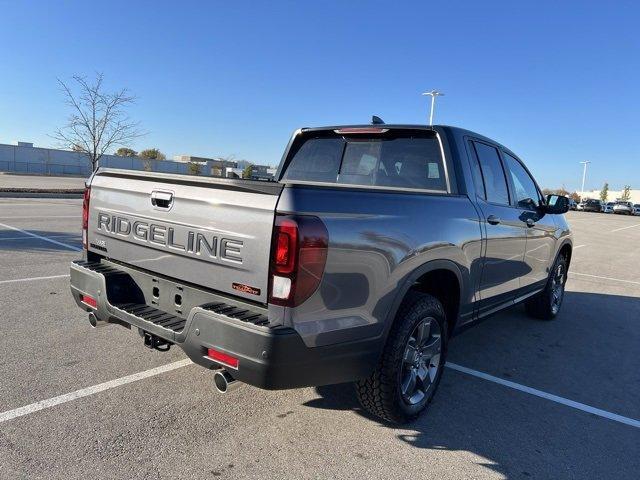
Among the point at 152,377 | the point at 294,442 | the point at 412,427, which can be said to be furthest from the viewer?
the point at 152,377

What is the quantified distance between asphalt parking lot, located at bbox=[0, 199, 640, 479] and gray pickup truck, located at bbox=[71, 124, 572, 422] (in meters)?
0.37

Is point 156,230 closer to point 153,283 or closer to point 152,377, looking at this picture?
point 153,283

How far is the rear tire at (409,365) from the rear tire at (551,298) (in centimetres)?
290

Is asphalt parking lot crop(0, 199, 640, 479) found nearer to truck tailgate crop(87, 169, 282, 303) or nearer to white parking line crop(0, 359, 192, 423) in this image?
white parking line crop(0, 359, 192, 423)

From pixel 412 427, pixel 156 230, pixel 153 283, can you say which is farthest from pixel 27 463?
pixel 412 427

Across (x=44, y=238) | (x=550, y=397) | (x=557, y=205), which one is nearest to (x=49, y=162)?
(x=44, y=238)

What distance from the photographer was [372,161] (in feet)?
13.8

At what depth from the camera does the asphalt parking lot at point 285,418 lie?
2709 millimetres

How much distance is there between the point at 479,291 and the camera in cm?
402

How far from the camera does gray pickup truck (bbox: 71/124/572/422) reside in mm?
2443

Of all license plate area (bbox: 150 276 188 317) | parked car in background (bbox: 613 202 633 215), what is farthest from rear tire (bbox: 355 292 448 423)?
parked car in background (bbox: 613 202 633 215)

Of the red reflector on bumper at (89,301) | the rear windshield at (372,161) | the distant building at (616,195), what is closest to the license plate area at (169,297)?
the red reflector on bumper at (89,301)

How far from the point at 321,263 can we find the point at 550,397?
259 cm

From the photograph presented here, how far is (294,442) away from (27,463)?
1.41 m
